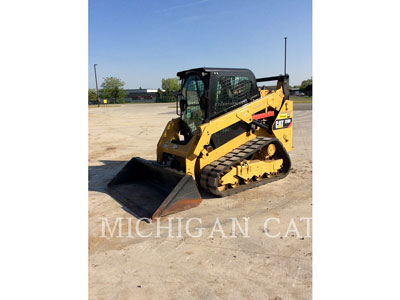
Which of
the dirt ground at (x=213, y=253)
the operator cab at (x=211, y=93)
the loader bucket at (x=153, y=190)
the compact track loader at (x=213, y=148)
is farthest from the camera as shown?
the operator cab at (x=211, y=93)

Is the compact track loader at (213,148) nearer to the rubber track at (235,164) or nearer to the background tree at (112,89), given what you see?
the rubber track at (235,164)

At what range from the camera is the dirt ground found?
2709mm

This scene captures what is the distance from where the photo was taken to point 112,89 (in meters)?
69.8

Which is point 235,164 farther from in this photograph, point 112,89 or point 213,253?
point 112,89

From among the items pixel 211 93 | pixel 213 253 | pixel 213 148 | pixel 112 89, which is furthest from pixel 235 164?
pixel 112 89

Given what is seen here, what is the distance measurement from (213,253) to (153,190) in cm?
230

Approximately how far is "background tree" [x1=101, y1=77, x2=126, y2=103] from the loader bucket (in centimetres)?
6503

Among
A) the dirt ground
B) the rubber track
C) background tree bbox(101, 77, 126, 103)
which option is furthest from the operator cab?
background tree bbox(101, 77, 126, 103)

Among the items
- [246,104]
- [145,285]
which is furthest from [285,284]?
[246,104]

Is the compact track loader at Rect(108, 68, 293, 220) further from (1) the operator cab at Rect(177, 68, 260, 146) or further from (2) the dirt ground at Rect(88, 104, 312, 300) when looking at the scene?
(2) the dirt ground at Rect(88, 104, 312, 300)

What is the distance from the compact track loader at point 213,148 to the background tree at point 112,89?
214 feet

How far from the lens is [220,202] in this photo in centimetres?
489

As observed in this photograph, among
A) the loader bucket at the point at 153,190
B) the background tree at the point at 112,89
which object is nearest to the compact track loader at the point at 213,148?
the loader bucket at the point at 153,190

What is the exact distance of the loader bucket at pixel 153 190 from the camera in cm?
442
